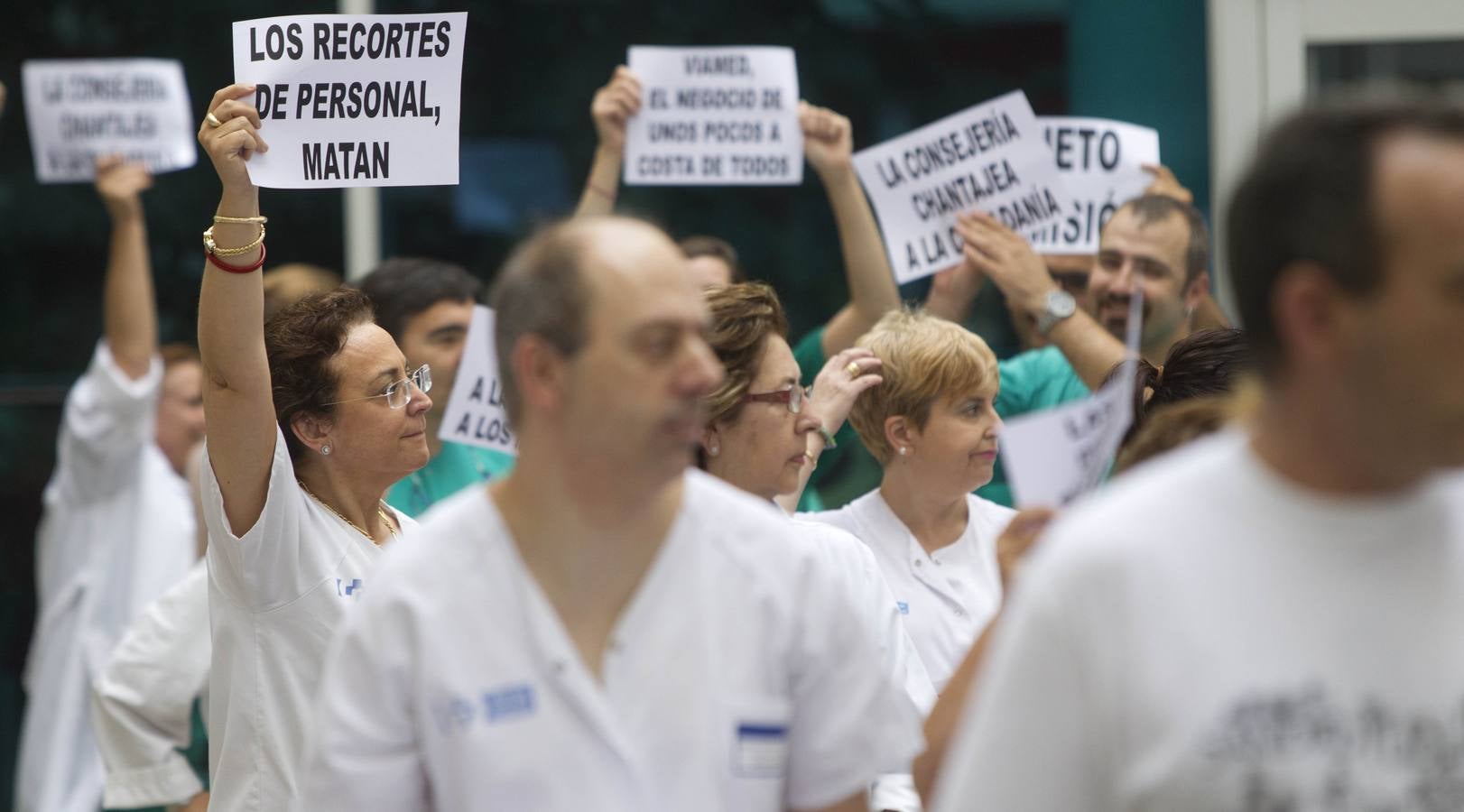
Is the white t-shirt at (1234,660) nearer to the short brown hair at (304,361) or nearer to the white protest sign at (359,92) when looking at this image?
the short brown hair at (304,361)

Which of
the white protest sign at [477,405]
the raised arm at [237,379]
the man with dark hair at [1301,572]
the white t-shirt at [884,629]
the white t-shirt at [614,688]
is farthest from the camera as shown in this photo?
the white protest sign at [477,405]

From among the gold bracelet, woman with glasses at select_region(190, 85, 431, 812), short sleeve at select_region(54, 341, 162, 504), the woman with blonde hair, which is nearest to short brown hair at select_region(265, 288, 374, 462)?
woman with glasses at select_region(190, 85, 431, 812)

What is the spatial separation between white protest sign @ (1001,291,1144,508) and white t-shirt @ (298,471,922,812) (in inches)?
10.8

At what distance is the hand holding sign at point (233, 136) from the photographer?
11.1 feet

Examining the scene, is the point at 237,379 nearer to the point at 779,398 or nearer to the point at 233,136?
the point at 233,136

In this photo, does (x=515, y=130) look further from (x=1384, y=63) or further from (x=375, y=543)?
(x=375, y=543)

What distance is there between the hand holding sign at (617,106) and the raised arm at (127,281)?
1761 mm

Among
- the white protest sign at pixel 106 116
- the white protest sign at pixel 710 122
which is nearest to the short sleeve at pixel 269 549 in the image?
the white protest sign at pixel 710 122

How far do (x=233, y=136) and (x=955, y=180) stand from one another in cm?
236

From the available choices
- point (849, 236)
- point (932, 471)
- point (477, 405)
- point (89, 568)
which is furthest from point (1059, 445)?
point (89, 568)

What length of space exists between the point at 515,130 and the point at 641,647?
17.5 ft

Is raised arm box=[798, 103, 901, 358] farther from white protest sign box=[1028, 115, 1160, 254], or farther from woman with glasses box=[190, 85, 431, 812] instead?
woman with glasses box=[190, 85, 431, 812]

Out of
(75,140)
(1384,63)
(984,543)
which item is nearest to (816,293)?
(1384,63)

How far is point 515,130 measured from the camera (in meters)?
7.37
